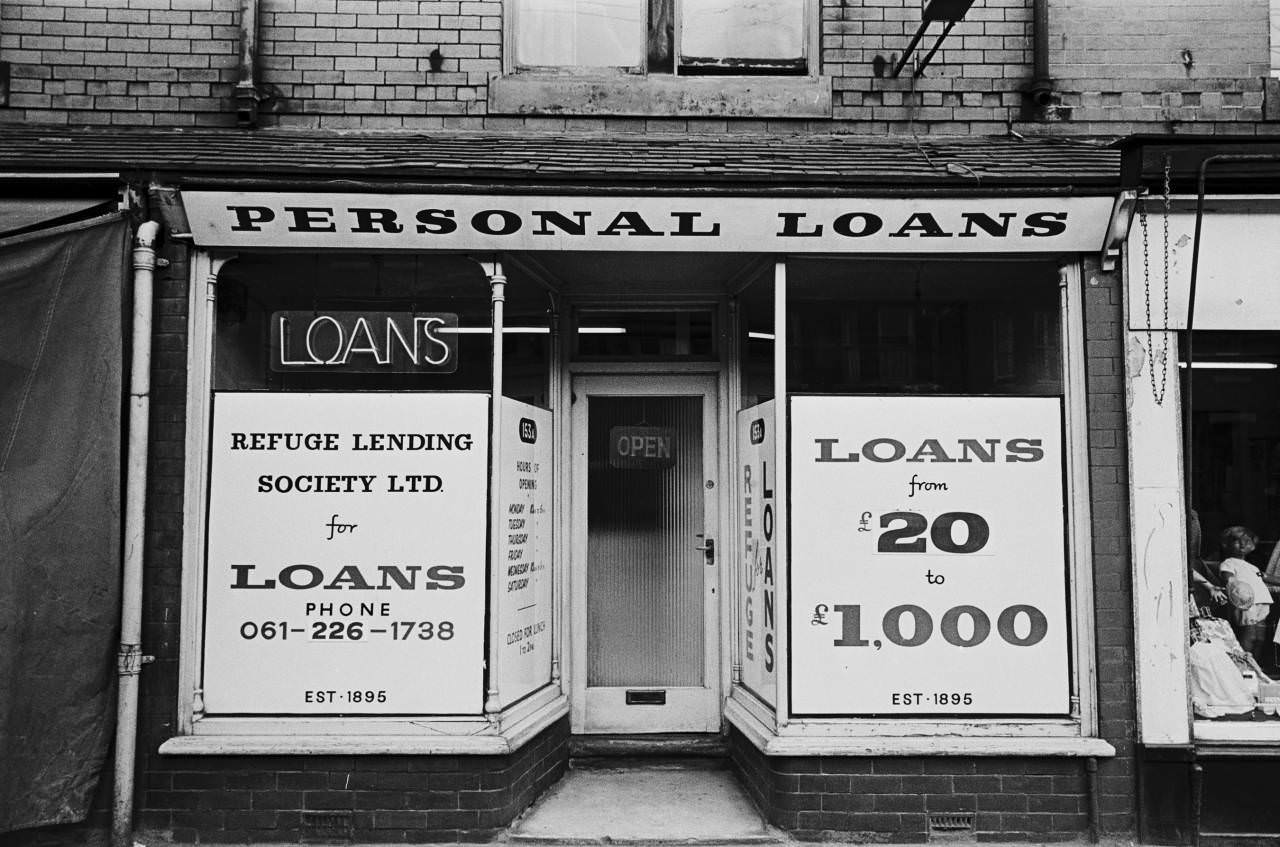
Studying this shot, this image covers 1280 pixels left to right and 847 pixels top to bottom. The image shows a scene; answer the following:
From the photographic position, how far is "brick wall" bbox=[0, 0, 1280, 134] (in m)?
6.22

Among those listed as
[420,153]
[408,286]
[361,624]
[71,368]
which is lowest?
[361,624]

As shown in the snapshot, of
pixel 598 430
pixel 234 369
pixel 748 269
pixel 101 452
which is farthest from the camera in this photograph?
pixel 598 430

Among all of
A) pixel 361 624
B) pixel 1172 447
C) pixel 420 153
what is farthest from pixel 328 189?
pixel 1172 447

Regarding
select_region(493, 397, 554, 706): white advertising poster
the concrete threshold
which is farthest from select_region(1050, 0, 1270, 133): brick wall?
the concrete threshold

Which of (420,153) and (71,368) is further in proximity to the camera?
(420,153)

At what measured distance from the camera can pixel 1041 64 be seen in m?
6.23

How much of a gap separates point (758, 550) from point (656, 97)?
2.93 metres

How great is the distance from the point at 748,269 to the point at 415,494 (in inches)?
94.5

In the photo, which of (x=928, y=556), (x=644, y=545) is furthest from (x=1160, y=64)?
(x=644, y=545)

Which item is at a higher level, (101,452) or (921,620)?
(101,452)

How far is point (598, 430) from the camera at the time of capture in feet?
21.9

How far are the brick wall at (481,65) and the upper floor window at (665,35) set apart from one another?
217 mm

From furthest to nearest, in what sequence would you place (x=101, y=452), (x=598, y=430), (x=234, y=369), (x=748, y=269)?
1. (x=598, y=430)
2. (x=748, y=269)
3. (x=234, y=369)
4. (x=101, y=452)

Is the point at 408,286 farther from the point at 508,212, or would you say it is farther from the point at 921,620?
the point at 921,620
